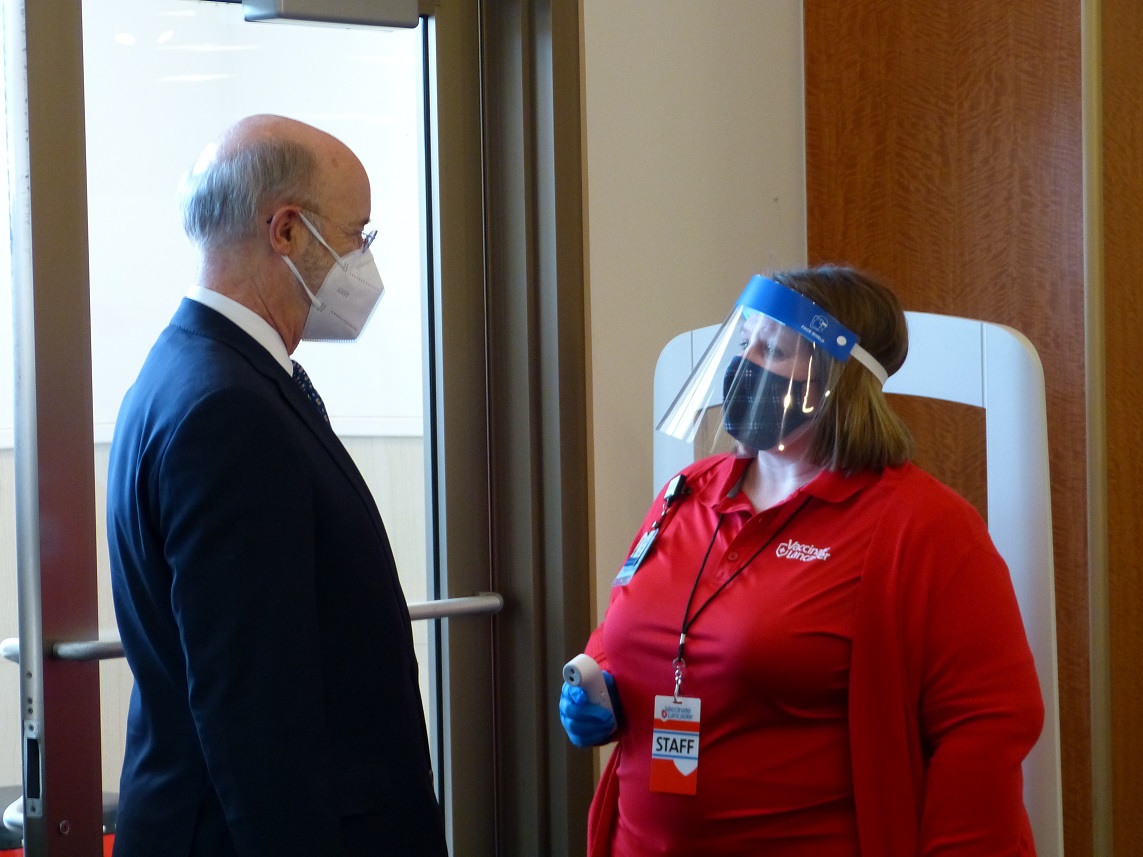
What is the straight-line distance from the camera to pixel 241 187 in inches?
51.1

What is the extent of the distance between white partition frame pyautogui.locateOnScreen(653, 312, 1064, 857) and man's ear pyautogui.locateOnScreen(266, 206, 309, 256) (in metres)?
0.91

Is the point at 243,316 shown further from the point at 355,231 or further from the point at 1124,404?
the point at 1124,404

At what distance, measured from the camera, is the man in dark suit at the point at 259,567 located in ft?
3.65

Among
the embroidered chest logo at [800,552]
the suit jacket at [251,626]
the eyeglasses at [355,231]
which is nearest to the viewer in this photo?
the suit jacket at [251,626]

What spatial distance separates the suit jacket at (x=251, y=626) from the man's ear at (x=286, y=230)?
115 mm

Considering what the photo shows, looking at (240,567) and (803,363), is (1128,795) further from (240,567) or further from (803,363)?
(240,567)

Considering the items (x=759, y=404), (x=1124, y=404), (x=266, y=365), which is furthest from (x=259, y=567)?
(x=1124, y=404)

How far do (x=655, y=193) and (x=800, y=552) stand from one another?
3.28 feet

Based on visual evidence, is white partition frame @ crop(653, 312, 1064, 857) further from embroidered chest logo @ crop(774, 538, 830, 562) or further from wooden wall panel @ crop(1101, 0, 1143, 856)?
wooden wall panel @ crop(1101, 0, 1143, 856)

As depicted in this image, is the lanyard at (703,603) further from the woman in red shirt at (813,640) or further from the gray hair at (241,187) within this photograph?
the gray hair at (241,187)

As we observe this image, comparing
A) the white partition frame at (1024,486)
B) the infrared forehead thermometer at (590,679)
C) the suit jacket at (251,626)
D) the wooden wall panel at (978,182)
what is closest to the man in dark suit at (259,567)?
the suit jacket at (251,626)

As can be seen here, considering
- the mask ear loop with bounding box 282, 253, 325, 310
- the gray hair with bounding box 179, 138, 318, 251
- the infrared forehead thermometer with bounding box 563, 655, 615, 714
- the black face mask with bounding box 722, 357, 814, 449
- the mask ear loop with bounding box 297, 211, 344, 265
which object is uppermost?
the gray hair with bounding box 179, 138, 318, 251

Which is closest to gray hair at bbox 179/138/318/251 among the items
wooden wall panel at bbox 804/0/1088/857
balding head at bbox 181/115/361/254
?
balding head at bbox 181/115/361/254

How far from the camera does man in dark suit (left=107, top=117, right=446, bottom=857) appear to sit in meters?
1.11
